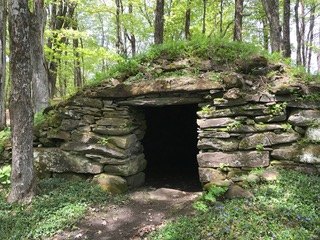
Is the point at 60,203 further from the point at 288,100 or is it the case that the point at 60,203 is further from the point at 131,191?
the point at 288,100

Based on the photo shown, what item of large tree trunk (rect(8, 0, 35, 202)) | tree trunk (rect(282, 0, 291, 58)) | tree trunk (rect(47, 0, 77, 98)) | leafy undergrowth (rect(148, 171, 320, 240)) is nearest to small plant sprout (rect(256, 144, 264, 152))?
leafy undergrowth (rect(148, 171, 320, 240))

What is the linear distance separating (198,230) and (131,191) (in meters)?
2.53

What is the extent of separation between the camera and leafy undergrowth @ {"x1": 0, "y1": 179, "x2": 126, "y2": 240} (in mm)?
4234

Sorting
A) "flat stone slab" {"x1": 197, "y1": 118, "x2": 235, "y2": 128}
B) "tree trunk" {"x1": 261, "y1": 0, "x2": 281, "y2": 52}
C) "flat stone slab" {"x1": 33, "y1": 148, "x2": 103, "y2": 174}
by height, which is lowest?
"flat stone slab" {"x1": 33, "y1": 148, "x2": 103, "y2": 174}

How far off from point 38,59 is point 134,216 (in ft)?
20.7

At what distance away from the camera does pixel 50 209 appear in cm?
480

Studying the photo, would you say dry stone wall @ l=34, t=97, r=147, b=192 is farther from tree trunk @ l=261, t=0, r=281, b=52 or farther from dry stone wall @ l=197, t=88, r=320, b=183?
tree trunk @ l=261, t=0, r=281, b=52

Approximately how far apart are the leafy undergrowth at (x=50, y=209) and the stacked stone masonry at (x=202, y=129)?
1.69 feet

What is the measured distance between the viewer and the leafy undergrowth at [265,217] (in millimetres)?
3572

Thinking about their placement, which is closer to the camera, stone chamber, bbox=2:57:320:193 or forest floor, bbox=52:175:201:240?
forest floor, bbox=52:175:201:240

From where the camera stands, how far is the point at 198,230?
386 cm

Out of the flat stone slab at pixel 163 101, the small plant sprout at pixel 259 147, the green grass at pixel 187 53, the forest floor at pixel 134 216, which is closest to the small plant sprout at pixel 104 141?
the flat stone slab at pixel 163 101

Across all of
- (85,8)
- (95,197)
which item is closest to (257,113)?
(95,197)

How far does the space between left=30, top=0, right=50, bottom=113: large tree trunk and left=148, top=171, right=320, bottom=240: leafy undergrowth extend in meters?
6.56
